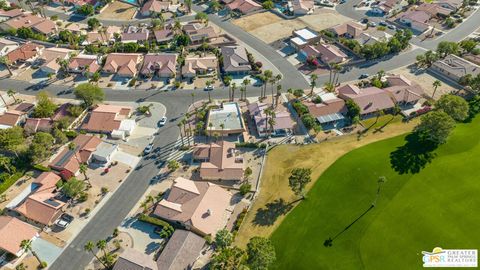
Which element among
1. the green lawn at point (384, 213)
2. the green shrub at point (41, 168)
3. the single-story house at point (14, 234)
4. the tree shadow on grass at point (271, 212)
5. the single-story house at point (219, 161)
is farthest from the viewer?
the green shrub at point (41, 168)

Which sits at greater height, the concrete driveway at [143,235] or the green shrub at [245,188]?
the green shrub at [245,188]

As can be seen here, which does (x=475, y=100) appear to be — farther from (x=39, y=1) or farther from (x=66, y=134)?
(x=39, y=1)

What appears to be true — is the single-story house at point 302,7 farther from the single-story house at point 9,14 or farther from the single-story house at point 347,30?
the single-story house at point 9,14

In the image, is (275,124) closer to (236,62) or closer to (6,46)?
(236,62)

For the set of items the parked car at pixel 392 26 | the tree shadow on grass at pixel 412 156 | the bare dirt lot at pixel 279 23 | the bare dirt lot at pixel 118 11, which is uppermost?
the bare dirt lot at pixel 118 11

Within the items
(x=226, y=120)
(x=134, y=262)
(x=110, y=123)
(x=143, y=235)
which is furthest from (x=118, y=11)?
(x=134, y=262)

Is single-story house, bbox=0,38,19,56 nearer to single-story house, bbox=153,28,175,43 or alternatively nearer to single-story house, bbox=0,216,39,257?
single-story house, bbox=153,28,175,43

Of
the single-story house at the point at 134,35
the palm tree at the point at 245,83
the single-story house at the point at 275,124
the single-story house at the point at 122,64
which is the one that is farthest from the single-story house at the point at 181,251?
the single-story house at the point at 134,35
